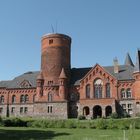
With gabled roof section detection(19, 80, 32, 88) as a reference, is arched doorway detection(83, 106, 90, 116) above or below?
below

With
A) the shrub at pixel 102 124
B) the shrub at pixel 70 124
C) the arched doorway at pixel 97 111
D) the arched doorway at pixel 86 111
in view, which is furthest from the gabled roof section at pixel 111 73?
the shrub at pixel 102 124

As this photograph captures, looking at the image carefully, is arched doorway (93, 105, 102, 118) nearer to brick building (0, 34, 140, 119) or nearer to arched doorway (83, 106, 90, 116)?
brick building (0, 34, 140, 119)

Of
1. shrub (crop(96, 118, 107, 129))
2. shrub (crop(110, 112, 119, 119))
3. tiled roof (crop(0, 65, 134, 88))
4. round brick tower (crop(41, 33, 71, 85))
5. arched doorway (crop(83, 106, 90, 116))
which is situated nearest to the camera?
shrub (crop(96, 118, 107, 129))

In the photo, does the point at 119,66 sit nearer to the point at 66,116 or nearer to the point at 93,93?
the point at 93,93

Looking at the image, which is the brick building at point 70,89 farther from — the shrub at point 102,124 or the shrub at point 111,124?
the shrub at point 111,124

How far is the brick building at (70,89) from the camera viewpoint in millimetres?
63719

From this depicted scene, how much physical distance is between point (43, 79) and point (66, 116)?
1031 centimetres

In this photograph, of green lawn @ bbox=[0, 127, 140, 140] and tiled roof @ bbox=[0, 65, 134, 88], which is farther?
tiled roof @ bbox=[0, 65, 134, 88]

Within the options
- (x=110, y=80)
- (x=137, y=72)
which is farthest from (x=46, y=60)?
(x=137, y=72)

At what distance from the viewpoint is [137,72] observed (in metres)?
62.0

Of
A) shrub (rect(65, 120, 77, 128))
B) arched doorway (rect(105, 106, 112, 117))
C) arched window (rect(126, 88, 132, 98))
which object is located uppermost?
arched window (rect(126, 88, 132, 98))

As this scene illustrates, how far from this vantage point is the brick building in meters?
63.7

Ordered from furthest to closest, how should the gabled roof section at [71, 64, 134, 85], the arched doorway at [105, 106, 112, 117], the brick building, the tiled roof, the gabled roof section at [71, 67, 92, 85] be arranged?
the gabled roof section at [71, 67, 92, 85] → the tiled roof → the gabled roof section at [71, 64, 134, 85] → the arched doorway at [105, 106, 112, 117] → the brick building

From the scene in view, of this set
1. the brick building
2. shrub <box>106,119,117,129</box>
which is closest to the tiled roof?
the brick building
